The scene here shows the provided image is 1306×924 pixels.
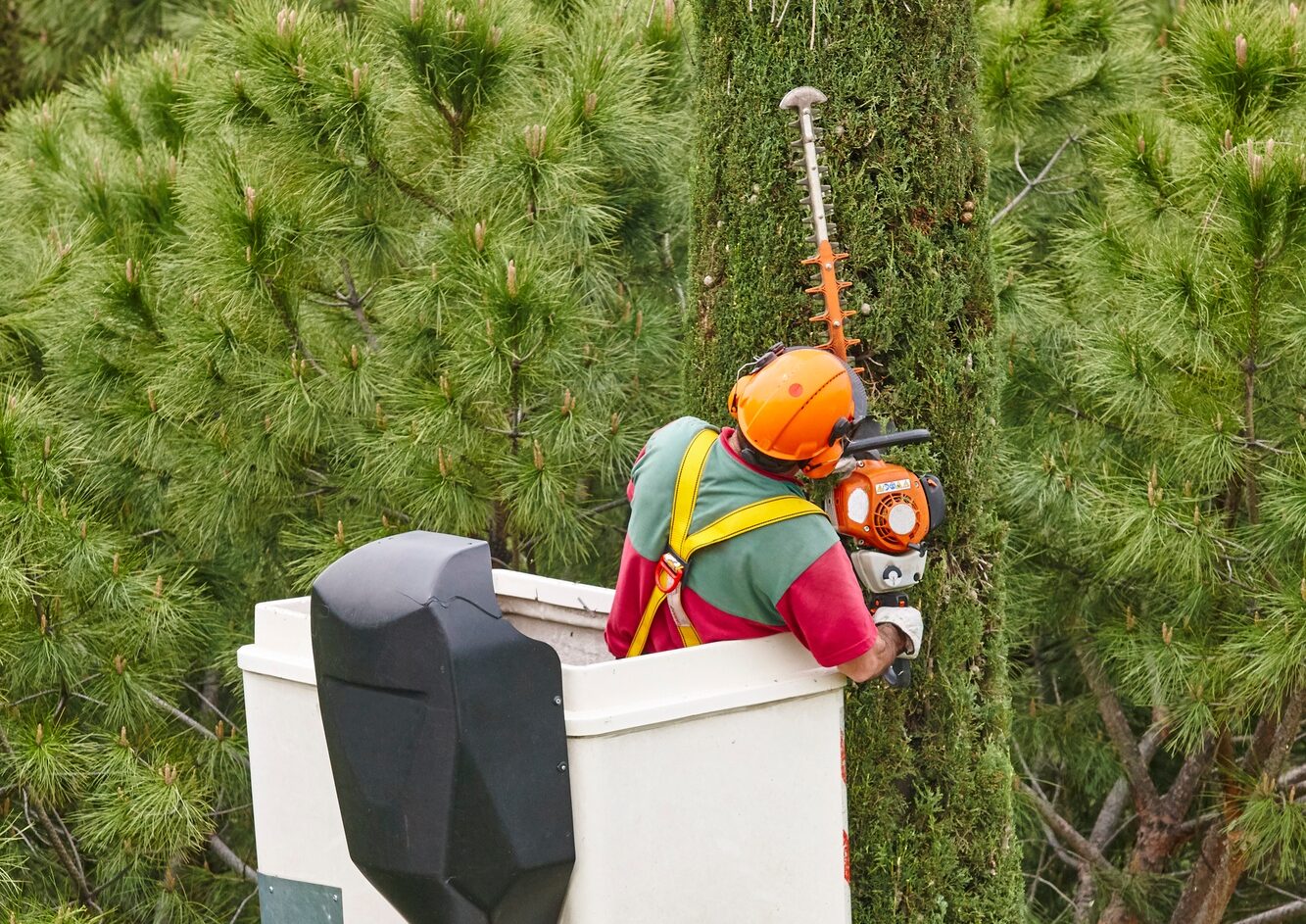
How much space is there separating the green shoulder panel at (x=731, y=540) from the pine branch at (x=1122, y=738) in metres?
2.87

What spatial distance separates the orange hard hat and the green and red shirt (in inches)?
3.8

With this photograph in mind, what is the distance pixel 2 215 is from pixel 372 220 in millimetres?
1959

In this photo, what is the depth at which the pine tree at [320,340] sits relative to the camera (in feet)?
13.6

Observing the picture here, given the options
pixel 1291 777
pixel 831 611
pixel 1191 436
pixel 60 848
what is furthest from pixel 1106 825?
pixel 60 848

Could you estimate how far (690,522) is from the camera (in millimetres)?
2742

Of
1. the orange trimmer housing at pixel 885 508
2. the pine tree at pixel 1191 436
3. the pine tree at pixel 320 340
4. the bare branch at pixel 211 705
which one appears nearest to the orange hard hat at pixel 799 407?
the orange trimmer housing at pixel 885 508

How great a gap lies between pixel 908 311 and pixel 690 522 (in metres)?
0.92

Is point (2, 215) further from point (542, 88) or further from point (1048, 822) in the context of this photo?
point (1048, 822)

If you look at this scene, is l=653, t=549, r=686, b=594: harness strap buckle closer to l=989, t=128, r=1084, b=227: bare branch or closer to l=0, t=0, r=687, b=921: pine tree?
l=0, t=0, r=687, b=921: pine tree

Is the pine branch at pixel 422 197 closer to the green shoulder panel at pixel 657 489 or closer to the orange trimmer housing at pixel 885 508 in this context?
the green shoulder panel at pixel 657 489

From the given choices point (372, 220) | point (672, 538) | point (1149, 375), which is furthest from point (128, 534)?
point (1149, 375)

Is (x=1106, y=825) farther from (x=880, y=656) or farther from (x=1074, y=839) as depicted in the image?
(x=880, y=656)

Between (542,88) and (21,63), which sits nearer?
(542,88)

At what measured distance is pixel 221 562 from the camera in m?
5.11
